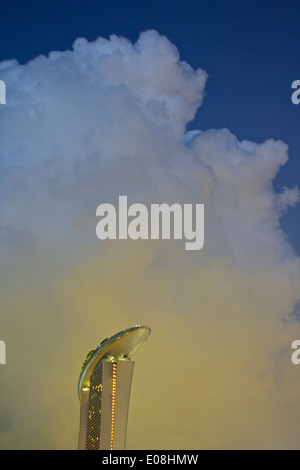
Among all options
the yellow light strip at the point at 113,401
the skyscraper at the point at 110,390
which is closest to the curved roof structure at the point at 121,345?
the skyscraper at the point at 110,390

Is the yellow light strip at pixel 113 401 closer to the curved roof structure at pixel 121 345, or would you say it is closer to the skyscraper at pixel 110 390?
the skyscraper at pixel 110 390

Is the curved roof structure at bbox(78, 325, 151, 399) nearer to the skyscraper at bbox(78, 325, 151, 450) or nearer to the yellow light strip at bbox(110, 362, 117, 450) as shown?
the skyscraper at bbox(78, 325, 151, 450)

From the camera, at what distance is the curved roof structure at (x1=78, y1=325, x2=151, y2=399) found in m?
56.9

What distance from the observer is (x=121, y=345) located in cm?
5816

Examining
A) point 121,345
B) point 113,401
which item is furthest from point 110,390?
point 121,345

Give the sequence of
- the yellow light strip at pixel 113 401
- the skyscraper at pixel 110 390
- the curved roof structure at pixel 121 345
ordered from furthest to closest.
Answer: the curved roof structure at pixel 121 345 < the skyscraper at pixel 110 390 < the yellow light strip at pixel 113 401

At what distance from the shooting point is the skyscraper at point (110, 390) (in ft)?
180

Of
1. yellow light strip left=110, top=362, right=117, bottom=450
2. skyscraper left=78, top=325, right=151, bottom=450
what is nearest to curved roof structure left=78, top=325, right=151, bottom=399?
skyscraper left=78, top=325, right=151, bottom=450

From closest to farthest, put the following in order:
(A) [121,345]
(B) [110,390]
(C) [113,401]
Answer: (C) [113,401] → (B) [110,390] → (A) [121,345]

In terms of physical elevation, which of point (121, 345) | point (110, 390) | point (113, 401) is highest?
point (121, 345)

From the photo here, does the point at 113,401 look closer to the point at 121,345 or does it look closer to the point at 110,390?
the point at 110,390

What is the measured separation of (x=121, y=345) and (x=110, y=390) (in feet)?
15.2

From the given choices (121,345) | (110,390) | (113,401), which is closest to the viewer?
(113,401)

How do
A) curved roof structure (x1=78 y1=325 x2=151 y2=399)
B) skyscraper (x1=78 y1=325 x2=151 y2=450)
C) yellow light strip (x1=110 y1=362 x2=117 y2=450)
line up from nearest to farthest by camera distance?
1. yellow light strip (x1=110 y1=362 x2=117 y2=450)
2. skyscraper (x1=78 y1=325 x2=151 y2=450)
3. curved roof structure (x1=78 y1=325 x2=151 y2=399)
